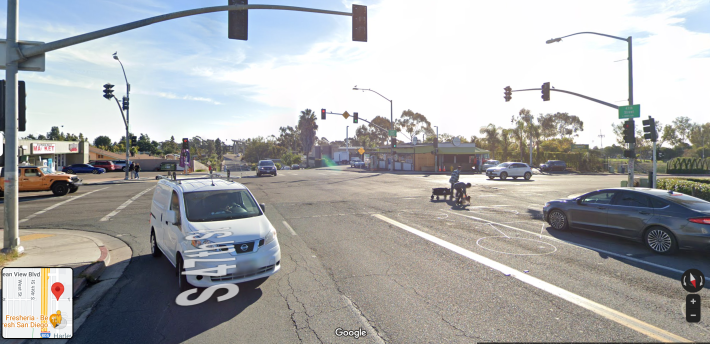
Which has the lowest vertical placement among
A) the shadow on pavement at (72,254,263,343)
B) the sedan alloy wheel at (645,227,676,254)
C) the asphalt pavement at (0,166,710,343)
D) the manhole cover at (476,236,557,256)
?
the shadow on pavement at (72,254,263,343)

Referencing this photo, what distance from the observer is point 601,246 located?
869cm

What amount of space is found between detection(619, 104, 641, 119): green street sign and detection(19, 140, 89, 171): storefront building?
49332mm

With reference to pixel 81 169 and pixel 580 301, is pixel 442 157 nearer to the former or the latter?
pixel 81 169

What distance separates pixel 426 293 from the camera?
583cm

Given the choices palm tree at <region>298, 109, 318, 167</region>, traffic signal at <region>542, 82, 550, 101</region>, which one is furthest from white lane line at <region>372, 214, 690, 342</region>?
palm tree at <region>298, 109, 318, 167</region>

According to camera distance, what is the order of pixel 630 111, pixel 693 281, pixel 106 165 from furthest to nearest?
pixel 106 165
pixel 630 111
pixel 693 281

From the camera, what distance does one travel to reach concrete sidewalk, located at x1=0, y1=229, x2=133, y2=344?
19.8ft

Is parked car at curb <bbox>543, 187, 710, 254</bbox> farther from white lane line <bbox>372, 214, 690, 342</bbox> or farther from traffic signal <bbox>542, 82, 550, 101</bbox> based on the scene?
traffic signal <bbox>542, 82, 550, 101</bbox>

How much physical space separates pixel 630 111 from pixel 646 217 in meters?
14.2

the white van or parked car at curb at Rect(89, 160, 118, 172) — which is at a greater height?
parked car at curb at Rect(89, 160, 118, 172)

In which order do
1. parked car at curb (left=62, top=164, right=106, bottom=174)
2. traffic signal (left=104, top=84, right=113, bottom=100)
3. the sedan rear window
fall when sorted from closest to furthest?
the sedan rear window < traffic signal (left=104, top=84, right=113, bottom=100) < parked car at curb (left=62, top=164, right=106, bottom=174)

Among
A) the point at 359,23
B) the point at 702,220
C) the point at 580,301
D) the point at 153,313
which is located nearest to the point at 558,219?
the point at 702,220

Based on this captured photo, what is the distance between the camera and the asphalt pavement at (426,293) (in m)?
4.58

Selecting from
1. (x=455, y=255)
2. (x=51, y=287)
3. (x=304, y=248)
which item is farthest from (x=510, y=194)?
(x=51, y=287)
